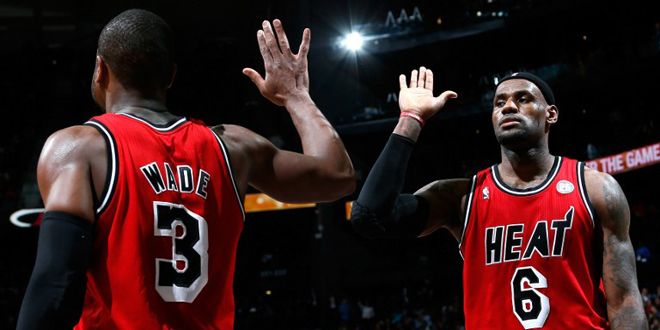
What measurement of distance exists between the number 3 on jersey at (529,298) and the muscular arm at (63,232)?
2298 mm

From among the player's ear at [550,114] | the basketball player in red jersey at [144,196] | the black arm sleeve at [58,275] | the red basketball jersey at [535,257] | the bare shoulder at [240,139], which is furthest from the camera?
the player's ear at [550,114]

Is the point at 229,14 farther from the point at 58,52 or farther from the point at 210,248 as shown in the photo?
the point at 210,248

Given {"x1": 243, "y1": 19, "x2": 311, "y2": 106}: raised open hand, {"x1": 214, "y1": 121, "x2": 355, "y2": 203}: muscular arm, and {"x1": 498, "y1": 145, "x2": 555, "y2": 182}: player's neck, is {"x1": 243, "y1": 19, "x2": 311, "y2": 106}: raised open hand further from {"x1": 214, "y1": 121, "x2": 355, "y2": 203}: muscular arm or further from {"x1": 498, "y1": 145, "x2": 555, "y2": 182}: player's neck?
{"x1": 498, "y1": 145, "x2": 555, "y2": 182}: player's neck

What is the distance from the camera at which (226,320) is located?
2.26m

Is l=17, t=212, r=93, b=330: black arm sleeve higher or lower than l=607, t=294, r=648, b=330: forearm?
higher

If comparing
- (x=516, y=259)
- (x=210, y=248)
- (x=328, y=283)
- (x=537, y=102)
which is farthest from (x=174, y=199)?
(x=328, y=283)

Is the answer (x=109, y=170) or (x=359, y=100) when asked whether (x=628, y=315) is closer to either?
(x=109, y=170)

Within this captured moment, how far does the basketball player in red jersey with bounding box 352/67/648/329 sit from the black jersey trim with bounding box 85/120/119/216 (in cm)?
177

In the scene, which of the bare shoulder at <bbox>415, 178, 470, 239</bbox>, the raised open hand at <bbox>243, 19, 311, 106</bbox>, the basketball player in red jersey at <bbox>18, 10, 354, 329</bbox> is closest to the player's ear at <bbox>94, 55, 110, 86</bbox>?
the basketball player in red jersey at <bbox>18, 10, 354, 329</bbox>

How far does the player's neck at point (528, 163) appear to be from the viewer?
3977 mm

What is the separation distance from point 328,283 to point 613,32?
1368 cm

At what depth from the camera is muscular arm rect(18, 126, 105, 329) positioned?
186 cm

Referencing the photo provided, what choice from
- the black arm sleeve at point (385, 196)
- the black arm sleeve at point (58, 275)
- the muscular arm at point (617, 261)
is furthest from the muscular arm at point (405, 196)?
the black arm sleeve at point (58, 275)

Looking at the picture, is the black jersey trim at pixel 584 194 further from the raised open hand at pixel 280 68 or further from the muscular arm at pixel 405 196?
the raised open hand at pixel 280 68
